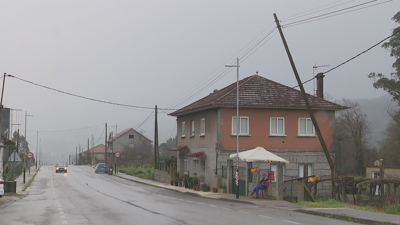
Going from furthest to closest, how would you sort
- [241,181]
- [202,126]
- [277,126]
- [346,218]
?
[202,126], [277,126], [241,181], [346,218]

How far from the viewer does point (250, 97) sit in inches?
1248

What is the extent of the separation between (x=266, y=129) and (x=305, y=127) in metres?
3.08

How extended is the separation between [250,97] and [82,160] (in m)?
110

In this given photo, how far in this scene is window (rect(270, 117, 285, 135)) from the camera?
31.6 meters

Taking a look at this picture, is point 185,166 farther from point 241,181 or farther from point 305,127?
point 241,181

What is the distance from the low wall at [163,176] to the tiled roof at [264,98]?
8.20m

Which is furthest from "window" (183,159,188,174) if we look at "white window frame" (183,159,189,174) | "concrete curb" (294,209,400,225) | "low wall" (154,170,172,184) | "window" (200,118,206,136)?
"concrete curb" (294,209,400,225)

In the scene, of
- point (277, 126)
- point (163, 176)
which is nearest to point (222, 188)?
point (277, 126)

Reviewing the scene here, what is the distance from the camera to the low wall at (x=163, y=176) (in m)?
40.4

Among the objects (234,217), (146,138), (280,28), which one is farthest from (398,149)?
(146,138)

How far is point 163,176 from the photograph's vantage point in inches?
1673

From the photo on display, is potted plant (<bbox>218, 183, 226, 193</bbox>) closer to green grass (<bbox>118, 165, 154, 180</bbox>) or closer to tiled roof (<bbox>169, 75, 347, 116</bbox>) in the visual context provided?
tiled roof (<bbox>169, 75, 347, 116</bbox>)

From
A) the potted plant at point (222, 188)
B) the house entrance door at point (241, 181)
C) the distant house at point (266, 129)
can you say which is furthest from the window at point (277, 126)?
the potted plant at point (222, 188)

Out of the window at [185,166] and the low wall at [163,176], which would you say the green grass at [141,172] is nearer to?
the low wall at [163,176]
